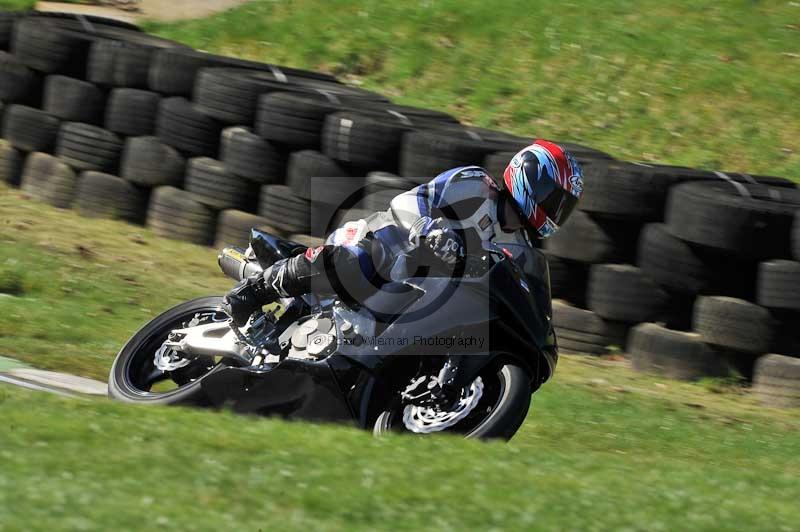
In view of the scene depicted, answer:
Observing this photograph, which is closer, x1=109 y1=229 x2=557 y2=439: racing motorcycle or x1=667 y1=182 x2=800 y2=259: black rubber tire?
x1=109 y1=229 x2=557 y2=439: racing motorcycle

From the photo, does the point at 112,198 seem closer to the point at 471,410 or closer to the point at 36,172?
the point at 36,172

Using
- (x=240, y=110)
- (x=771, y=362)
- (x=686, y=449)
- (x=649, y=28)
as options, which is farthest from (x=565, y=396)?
(x=649, y=28)

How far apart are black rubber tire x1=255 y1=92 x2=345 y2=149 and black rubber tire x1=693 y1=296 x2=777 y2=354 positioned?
3.72m

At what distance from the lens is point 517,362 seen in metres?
5.77

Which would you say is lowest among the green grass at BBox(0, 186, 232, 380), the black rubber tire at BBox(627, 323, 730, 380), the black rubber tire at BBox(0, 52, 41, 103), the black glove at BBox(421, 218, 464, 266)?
the green grass at BBox(0, 186, 232, 380)

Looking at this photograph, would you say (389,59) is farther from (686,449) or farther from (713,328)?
(686,449)

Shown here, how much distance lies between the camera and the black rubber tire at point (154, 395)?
6.38 meters

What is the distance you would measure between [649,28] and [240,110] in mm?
6871

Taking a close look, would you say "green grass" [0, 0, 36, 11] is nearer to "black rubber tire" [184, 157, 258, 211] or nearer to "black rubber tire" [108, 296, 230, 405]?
"black rubber tire" [184, 157, 258, 211]

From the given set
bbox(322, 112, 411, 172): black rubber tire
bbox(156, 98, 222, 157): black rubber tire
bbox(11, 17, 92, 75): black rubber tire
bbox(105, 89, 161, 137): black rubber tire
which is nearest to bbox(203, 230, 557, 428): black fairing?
bbox(322, 112, 411, 172): black rubber tire

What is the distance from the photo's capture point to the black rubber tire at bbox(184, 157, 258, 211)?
37.7ft

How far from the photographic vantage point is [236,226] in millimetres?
11508

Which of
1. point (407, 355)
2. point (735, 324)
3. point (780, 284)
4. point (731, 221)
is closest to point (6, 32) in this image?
point (731, 221)

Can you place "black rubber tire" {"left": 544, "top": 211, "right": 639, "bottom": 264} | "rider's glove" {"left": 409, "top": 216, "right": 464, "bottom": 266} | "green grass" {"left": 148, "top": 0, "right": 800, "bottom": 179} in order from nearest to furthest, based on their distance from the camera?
"rider's glove" {"left": 409, "top": 216, "right": 464, "bottom": 266}, "black rubber tire" {"left": 544, "top": 211, "right": 639, "bottom": 264}, "green grass" {"left": 148, "top": 0, "right": 800, "bottom": 179}
